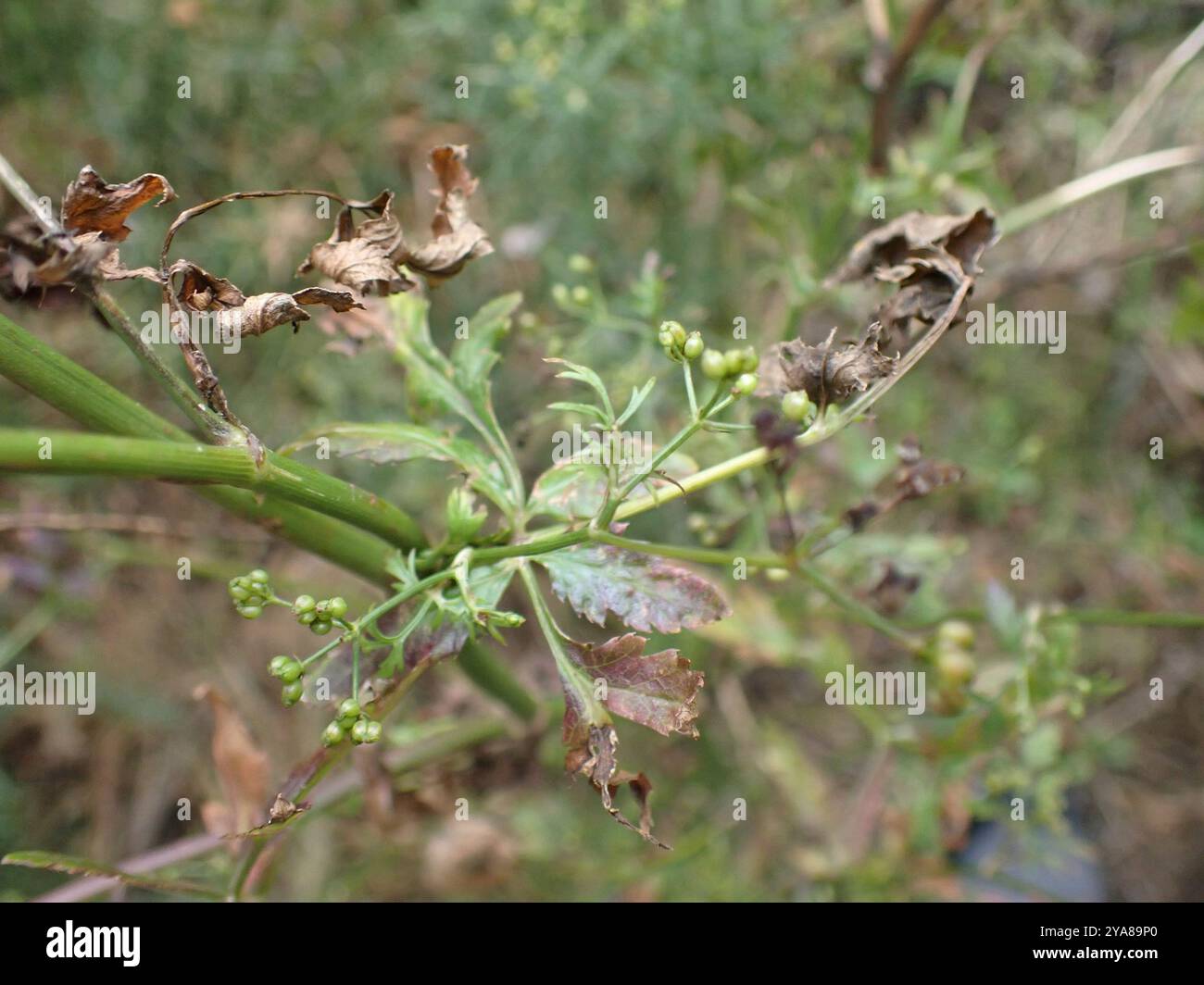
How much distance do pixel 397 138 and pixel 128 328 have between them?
271 cm

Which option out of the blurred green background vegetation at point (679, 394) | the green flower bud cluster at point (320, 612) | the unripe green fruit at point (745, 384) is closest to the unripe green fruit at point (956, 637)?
the blurred green background vegetation at point (679, 394)

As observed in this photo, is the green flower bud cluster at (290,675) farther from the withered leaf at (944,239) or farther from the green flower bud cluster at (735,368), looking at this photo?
the withered leaf at (944,239)

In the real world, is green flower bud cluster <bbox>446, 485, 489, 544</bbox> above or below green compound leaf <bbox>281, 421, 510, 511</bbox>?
below

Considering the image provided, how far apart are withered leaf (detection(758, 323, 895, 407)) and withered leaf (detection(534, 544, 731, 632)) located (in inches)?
11.8

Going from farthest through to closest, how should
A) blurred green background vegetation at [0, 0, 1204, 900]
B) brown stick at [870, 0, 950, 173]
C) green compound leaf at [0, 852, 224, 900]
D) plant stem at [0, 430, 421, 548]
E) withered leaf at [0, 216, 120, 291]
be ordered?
blurred green background vegetation at [0, 0, 1204, 900], brown stick at [870, 0, 950, 173], green compound leaf at [0, 852, 224, 900], withered leaf at [0, 216, 120, 291], plant stem at [0, 430, 421, 548]

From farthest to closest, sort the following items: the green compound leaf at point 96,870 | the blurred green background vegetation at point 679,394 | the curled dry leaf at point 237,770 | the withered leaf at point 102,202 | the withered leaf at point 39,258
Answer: the blurred green background vegetation at point 679,394 → the curled dry leaf at point 237,770 → the green compound leaf at point 96,870 → the withered leaf at point 102,202 → the withered leaf at point 39,258

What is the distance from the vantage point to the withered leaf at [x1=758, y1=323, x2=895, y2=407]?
126cm

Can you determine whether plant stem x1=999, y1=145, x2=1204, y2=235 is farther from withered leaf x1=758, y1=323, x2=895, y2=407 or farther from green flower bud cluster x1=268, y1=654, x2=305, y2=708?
green flower bud cluster x1=268, y1=654, x2=305, y2=708

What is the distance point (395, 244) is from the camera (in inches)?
53.1

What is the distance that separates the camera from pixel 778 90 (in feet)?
9.53

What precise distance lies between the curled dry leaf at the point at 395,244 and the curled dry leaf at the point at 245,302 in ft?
0.25

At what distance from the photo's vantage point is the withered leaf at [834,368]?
126 cm

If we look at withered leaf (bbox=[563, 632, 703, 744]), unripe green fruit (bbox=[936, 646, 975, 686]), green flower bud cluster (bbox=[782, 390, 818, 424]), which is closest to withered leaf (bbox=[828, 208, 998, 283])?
green flower bud cluster (bbox=[782, 390, 818, 424])
